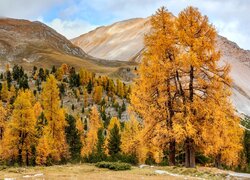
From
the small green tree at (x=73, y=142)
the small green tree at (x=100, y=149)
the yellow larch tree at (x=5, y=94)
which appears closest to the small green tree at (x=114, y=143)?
the small green tree at (x=100, y=149)

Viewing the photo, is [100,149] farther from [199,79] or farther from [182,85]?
[199,79]

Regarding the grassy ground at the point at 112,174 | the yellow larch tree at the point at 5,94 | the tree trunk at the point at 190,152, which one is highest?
the yellow larch tree at the point at 5,94

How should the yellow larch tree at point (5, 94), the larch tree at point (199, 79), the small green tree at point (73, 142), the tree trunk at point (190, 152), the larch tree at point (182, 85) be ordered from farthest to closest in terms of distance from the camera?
1. the yellow larch tree at point (5, 94)
2. the small green tree at point (73, 142)
3. the tree trunk at point (190, 152)
4. the larch tree at point (182, 85)
5. the larch tree at point (199, 79)

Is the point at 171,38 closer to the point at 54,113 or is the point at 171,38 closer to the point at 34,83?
the point at 54,113

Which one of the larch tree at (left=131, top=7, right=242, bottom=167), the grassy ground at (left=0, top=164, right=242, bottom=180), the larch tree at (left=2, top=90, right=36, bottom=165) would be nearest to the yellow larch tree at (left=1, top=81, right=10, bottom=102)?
the larch tree at (left=2, top=90, right=36, bottom=165)

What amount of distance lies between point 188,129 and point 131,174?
514 cm

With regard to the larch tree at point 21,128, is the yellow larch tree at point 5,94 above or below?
above

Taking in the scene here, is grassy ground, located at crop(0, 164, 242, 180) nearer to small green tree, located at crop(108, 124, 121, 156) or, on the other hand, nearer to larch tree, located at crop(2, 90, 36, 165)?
larch tree, located at crop(2, 90, 36, 165)

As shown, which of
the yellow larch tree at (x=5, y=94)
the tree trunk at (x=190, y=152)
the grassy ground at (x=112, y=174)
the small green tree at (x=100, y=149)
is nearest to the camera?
the grassy ground at (x=112, y=174)

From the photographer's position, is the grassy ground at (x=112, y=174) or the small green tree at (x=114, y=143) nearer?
the grassy ground at (x=112, y=174)

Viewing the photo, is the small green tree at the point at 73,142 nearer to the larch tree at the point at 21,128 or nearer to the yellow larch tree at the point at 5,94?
the larch tree at the point at 21,128

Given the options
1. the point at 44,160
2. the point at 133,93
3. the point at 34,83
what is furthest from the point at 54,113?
the point at 34,83

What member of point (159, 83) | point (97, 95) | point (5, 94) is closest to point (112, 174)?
point (159, 83)

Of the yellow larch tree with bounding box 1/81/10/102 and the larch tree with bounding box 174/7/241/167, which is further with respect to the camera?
the yellow larch tree with bounding box 1/81/10/102
